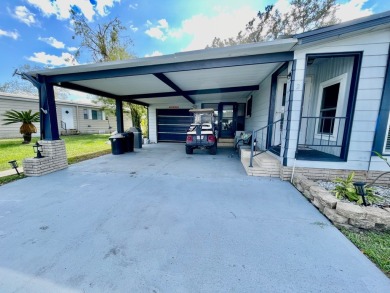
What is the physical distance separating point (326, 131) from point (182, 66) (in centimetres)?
431

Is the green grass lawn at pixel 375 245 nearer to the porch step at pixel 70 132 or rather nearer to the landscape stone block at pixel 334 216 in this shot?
the landscape stone block at pixel 334 216

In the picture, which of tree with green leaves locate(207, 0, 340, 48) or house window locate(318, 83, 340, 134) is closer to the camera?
house window locate(318, 83, 340, 134)

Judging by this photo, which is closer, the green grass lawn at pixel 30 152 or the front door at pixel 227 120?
the green grass lawn at pixel 30 152

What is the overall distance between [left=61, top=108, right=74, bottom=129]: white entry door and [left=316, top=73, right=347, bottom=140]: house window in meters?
18.0

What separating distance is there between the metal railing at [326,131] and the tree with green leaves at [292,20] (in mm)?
7996

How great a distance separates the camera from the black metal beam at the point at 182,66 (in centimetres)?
349

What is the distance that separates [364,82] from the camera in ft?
10.3

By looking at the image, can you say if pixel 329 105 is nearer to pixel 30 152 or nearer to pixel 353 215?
pixel 353 215

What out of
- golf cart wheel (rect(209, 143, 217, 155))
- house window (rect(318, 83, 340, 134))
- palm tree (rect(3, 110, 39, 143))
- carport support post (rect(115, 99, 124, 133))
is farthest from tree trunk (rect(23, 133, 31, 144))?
house window (rect(318, 83, 340, 134))

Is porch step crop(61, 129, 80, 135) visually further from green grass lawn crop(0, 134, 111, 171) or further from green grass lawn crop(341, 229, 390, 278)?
green grass lawn crop(341, 229, 390, 278)

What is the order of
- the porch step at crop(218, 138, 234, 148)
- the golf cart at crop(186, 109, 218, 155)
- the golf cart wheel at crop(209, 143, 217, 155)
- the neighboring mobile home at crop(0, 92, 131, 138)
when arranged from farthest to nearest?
the neighboring mobile home at crop(0, 92, 131, 138)
the porch step at crop(218, 138, 234, 148)
the golf cart wheel at crop(209, 143, 217, 155)
the golf cart at crop(186, 109, 218, 155)

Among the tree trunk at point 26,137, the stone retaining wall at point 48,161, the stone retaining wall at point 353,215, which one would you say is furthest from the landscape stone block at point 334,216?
the tree trunk at point 26,137

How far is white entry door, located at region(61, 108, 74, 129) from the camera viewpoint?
14575 mm

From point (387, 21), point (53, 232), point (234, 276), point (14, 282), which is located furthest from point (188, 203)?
point (387, 21)
